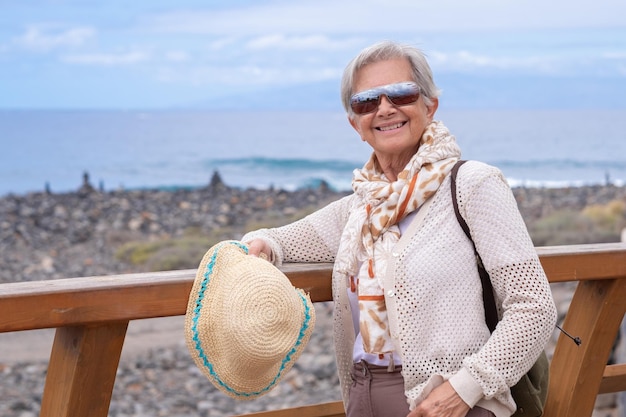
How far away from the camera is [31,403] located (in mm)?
8906

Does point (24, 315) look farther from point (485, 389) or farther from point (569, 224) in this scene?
point (569, 224)

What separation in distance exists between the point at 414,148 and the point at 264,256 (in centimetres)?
51

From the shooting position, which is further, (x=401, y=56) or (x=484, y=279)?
(x=401, y=56)

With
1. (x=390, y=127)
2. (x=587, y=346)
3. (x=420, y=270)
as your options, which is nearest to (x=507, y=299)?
(x=420, y=270)

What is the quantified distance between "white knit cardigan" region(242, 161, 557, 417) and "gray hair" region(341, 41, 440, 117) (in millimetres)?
278

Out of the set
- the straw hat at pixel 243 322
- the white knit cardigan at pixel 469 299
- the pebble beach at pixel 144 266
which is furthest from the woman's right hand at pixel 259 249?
the pebble beach at pixel 144 266

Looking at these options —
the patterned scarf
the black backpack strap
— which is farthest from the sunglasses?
the black backpack strap

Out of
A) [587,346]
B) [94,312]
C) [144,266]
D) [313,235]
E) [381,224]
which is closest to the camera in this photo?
[94,312]

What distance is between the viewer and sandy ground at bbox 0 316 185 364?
11.0 metres

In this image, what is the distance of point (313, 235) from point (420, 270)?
0.49 m

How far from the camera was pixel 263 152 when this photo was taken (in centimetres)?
6388

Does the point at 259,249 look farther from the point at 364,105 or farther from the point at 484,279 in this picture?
the point at 484,279

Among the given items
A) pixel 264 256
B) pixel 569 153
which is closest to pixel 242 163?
pixel 569 153

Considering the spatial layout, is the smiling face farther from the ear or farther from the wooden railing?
the wooden railing
